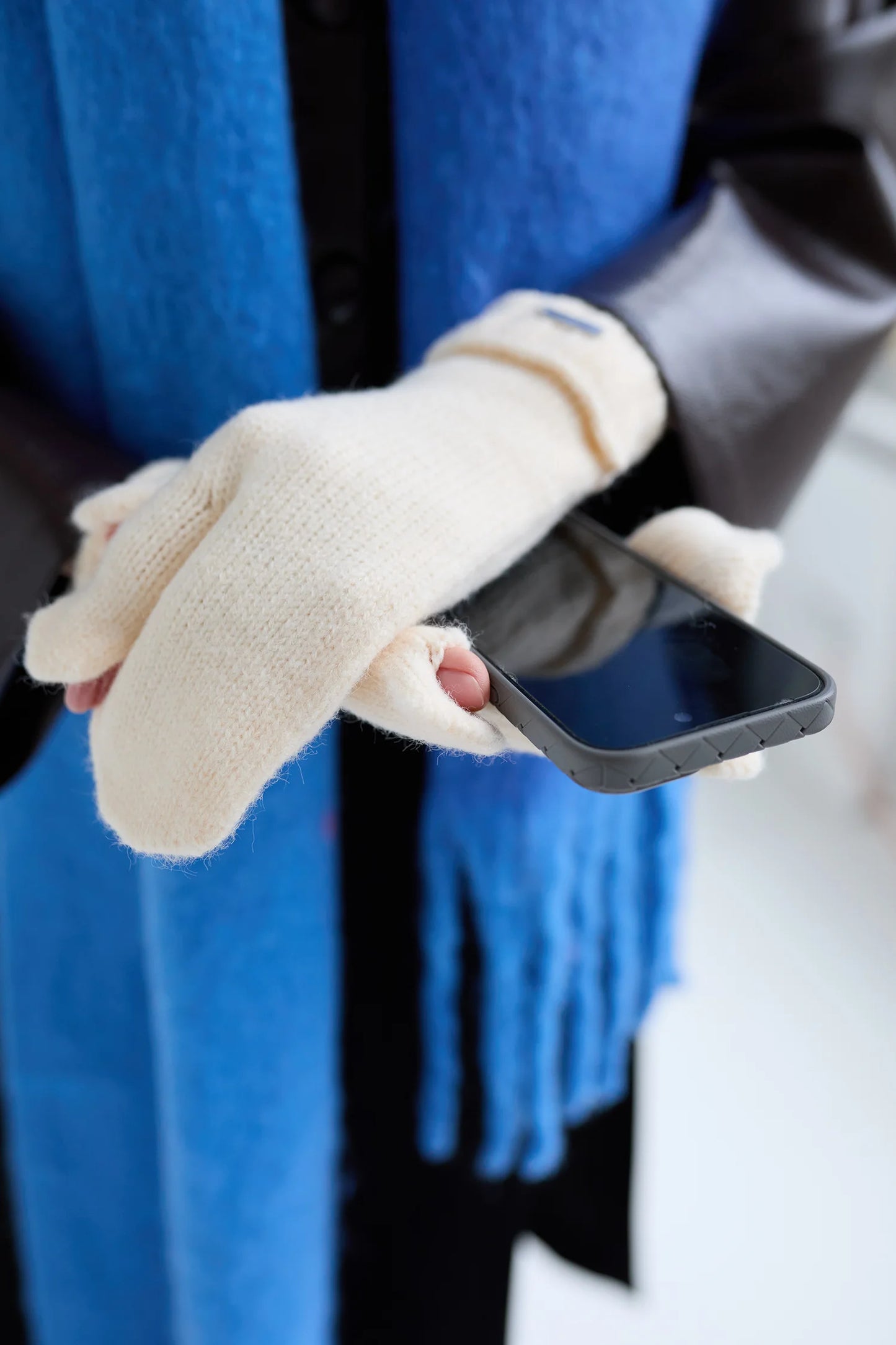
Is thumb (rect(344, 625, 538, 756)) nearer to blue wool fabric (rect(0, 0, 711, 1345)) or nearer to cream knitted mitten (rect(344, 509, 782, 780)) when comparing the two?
cream knitted mitten (rect(344, 509, 782, 780))

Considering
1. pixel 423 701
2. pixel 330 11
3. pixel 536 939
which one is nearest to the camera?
pixel 423 701

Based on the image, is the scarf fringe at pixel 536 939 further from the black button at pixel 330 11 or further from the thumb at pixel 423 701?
the black button at pixel 330 11

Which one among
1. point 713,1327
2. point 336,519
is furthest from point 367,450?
point 713,1327

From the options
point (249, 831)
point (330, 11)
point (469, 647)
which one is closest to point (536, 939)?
point (249, 831)

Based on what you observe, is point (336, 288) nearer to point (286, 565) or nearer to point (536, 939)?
point (286, 565)

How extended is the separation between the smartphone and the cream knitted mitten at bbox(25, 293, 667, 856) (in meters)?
0.02

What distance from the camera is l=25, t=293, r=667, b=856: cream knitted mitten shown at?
28 centimetres

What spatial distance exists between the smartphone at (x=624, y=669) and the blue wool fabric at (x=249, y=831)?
141 mm

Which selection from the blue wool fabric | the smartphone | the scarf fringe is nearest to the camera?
the smartphone

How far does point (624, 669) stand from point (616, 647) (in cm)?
2

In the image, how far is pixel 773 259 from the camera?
17.4 inches

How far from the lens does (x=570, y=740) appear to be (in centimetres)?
26

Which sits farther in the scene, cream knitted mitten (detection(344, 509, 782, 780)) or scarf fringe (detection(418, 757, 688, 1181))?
scarf fringe (detection(418, 757, 688, 1181))

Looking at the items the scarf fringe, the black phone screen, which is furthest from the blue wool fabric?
the black phone screen
